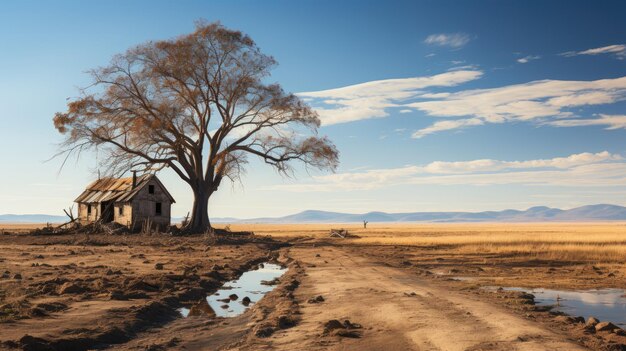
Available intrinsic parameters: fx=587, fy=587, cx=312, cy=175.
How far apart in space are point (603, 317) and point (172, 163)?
38813mm

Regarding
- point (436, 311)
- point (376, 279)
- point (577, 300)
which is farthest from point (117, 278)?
point (577, 300)

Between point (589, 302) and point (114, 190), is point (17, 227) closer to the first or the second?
point (114, 190)

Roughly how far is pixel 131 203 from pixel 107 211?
14.4 feet

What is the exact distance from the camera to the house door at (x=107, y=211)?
51.1 m

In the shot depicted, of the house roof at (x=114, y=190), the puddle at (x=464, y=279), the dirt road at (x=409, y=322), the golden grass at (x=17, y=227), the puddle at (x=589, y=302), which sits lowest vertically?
the puddle at (x=589, y=302)

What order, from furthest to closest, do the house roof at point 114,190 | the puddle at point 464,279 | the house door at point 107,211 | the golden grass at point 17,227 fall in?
the golden grass at point 17,227 < the house door at point 107,211 < the house roof at point 114,190 < the puddle at point 464,279

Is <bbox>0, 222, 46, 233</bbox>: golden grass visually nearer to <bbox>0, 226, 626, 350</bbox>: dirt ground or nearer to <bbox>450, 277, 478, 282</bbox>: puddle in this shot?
<bbox>0, 226, 626, 350</bbox>: dirt ground

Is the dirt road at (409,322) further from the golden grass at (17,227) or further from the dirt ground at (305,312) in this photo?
the golden grass at (17,227)

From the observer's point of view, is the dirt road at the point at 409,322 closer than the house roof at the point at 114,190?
Yes


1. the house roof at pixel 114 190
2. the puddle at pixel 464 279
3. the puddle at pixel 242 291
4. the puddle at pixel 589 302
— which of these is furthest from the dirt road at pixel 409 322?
the house roof at pixel 114 190

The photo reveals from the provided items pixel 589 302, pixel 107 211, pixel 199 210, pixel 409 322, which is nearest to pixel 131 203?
pixel 107 211

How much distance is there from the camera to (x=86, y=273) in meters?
18.7

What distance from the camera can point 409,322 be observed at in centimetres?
1020

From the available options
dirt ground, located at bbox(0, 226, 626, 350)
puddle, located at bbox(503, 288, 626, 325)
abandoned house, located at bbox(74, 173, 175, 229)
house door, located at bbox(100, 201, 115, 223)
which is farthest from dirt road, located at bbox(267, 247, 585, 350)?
house door, located at bbox(100, 201, 115, 223)
